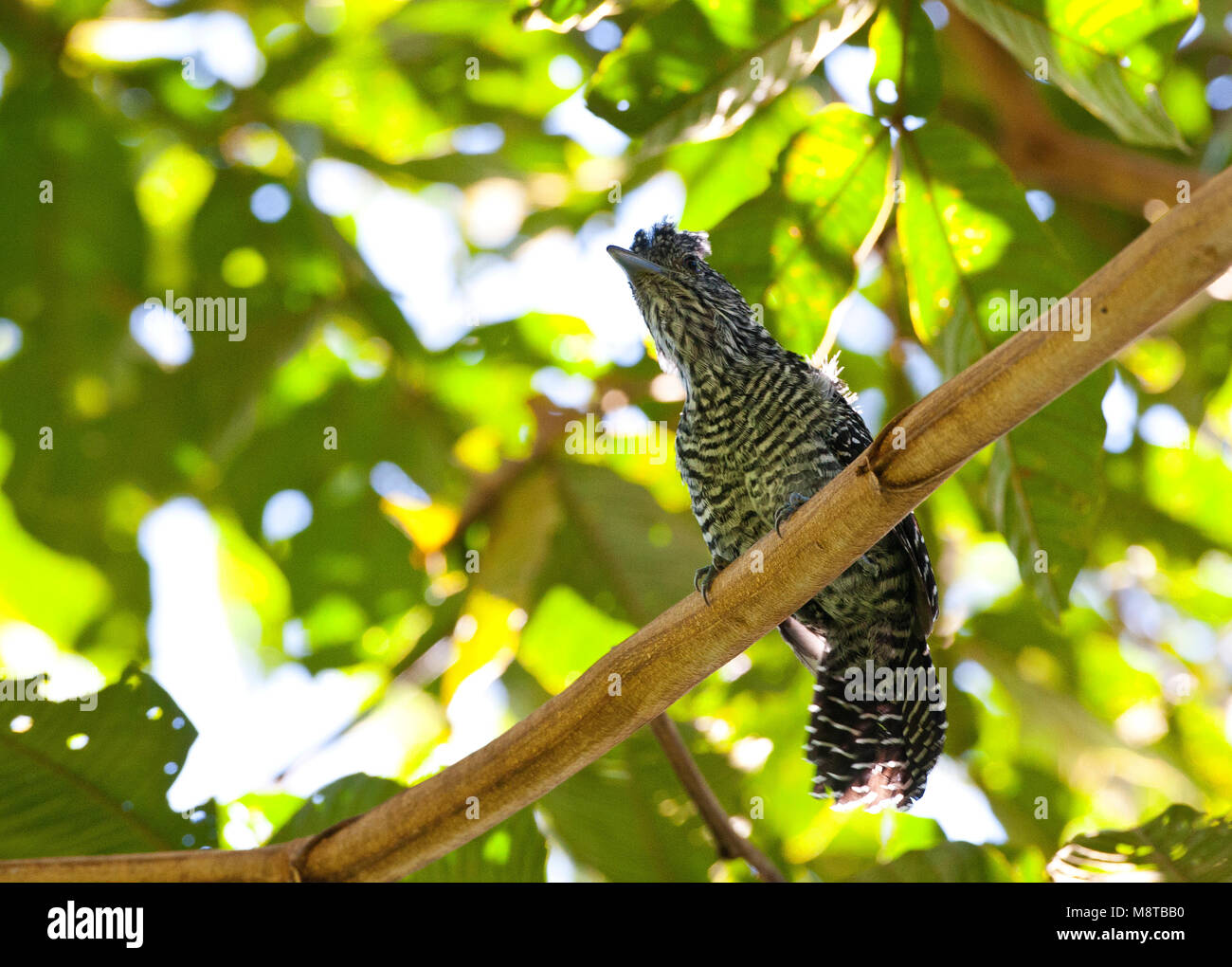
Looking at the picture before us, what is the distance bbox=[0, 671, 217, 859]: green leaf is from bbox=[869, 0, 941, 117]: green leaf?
5.56ft

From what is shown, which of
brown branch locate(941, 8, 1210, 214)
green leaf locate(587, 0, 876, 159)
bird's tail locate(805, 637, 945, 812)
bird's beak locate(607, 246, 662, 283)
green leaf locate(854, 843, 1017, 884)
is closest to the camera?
green leaf locate(587, 0, 876, 159)

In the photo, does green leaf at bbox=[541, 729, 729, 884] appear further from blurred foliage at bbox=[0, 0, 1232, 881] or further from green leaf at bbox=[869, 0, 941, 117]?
green leaf at bbox=[869, 0, 941, 117]

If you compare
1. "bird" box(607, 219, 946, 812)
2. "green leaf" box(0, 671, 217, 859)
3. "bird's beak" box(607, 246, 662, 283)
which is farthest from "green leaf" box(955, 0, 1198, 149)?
"green leaf" box(0, 671, 217, 859)

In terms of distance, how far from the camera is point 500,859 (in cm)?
219

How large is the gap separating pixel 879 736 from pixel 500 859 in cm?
80

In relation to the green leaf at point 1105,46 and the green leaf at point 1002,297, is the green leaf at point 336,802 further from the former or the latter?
the green leaf at point 1105,46

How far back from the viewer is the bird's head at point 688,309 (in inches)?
99.9

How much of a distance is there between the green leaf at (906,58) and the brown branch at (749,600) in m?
0.88

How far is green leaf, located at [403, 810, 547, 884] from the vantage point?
216cm

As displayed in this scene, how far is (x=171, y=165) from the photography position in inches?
162

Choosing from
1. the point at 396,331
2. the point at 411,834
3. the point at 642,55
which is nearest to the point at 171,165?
the point at 396,331

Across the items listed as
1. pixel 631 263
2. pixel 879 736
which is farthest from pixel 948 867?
pixel 631 263

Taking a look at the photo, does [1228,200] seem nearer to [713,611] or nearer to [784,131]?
[713,611]

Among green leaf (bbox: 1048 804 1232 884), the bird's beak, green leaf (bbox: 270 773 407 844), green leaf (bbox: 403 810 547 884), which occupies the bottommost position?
green leaf (bbox: 1048 804 1232 884)
